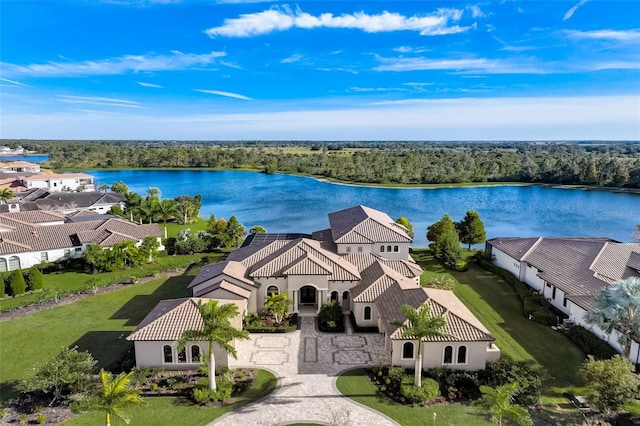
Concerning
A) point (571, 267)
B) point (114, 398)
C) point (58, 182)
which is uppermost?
point (58, 182)

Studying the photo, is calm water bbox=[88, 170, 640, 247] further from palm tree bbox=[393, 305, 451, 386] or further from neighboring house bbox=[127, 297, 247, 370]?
neighboring house bbox=[127, 297, 247, 370]

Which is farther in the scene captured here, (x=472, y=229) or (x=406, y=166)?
(x=406, y=166)

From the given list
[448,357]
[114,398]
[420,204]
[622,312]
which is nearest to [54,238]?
[114,398]

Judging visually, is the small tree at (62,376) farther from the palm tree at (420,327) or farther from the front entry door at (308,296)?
Answer: the palm tree at (420,327)

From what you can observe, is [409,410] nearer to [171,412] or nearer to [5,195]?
[171,412]

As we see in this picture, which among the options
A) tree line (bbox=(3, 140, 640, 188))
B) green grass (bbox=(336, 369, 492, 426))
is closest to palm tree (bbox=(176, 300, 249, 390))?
green grass (bbox=(336, 369, 492, 426))

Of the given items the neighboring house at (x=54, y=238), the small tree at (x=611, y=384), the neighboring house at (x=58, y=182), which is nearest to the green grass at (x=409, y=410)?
the small tree at (x=611, y=384)
